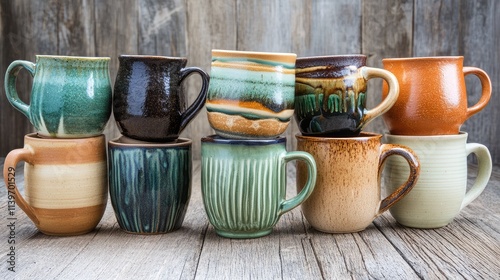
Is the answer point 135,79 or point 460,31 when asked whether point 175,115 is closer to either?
point 135,79

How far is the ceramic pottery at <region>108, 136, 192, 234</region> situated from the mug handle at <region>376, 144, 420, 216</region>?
301mm

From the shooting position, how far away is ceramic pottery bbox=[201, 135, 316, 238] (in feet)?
2.80

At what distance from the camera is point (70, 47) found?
1729mm

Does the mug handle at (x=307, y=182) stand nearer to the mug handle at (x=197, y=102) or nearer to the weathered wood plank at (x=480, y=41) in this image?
the mug handle at (x=197, y=102)

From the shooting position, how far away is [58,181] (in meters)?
0.88

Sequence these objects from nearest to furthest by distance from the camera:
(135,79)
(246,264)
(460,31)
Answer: (246,264) → (135,79) → (460,31)

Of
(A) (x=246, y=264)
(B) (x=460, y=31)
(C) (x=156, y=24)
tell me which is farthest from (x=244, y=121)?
(B) (x=460, y=31)

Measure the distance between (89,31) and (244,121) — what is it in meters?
1.02

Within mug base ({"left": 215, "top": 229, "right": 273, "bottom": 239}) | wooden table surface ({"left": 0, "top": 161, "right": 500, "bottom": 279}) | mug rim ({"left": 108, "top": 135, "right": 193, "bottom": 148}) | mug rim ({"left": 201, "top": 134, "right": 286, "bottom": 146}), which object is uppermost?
mug rim ({"left": 201, "top": 134, "right": 286, "bottom": 146})

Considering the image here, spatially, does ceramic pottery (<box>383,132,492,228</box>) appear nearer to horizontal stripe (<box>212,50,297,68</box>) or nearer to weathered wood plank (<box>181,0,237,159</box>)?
horizontal stripe (<box>212,50,297,68</box>)

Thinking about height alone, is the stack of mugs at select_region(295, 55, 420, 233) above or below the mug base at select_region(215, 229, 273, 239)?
above

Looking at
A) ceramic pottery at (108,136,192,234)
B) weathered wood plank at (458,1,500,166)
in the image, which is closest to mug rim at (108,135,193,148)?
ceramic pottery at (108,136,192,234)

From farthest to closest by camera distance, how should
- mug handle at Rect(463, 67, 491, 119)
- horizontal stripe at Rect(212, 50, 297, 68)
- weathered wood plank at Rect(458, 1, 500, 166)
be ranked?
1. weathered wood plank at Rect(458, 1, 500, 166)
2. mug handle at Rect(463, 67, 491, 119)
3. horizontal stripe at Rect(212, 50, 297, 68)

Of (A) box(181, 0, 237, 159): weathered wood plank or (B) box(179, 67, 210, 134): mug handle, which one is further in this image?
(A) box(181, 0, 237, 159): weathered wood plank
